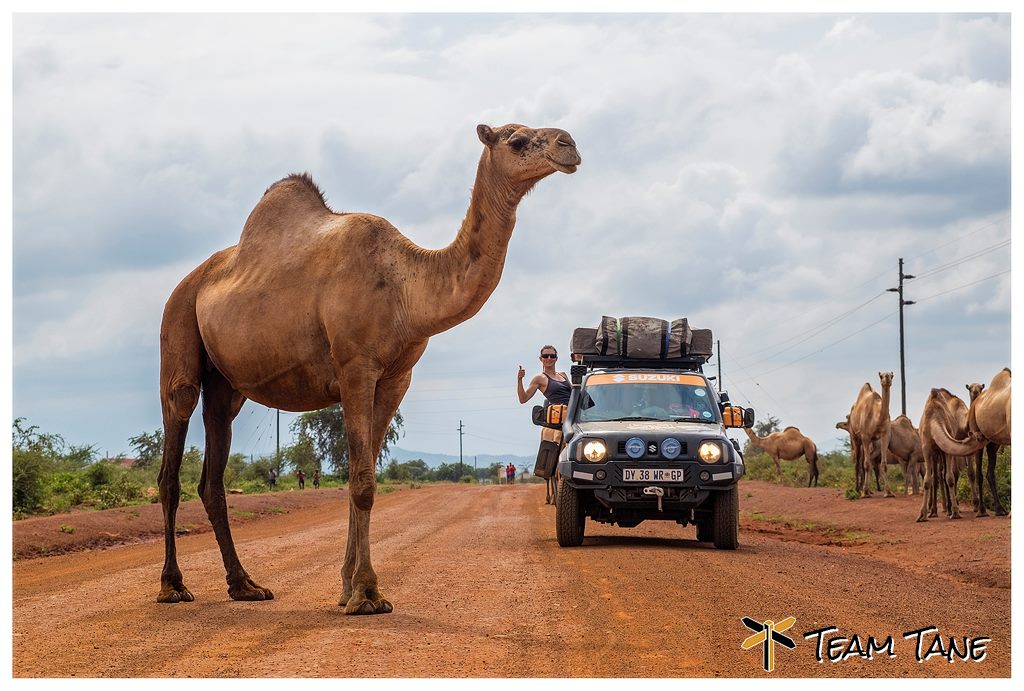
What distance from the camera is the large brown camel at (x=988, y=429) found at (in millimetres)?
19125

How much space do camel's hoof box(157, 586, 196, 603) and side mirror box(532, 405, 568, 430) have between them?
21.7 ft

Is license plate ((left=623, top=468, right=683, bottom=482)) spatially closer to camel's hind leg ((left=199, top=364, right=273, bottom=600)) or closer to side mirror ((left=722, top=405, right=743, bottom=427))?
side mirror ((left=722, top=405, right=743, bottom=427))

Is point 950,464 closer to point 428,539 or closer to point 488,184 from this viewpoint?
point 428,539

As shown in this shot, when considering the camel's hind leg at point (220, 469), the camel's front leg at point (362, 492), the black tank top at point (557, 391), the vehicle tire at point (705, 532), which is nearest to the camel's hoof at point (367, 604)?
the camel's front leg at point (362, 492)

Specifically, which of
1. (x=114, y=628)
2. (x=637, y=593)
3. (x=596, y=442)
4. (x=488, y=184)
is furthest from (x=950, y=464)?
(x=114, y=628)

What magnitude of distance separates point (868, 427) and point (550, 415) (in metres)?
16.5

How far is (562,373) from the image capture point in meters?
18.2

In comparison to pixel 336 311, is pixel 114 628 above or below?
below

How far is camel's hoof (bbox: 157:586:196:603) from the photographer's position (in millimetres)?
9648

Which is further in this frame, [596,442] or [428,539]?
[428,539]

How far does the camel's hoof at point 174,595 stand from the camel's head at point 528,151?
4.30 metres

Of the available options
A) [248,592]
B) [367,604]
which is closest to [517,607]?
[367,604]

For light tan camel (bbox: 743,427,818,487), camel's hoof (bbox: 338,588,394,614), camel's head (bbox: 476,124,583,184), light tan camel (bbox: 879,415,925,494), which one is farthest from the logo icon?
light tan camel (bbox: 743,427,818,487)

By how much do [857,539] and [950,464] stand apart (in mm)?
3932
